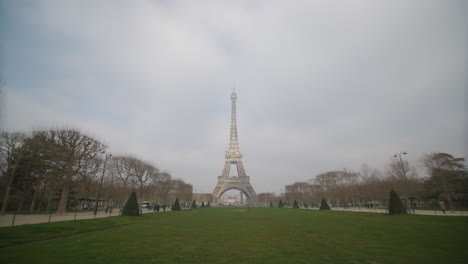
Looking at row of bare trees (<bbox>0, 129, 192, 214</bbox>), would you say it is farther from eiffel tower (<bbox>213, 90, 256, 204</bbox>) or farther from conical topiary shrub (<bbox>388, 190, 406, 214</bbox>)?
eiffel tower (<bbox>213, 90, 256, 204</bbox>)

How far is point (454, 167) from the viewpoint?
143 ft

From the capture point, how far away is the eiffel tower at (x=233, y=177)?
93.2m

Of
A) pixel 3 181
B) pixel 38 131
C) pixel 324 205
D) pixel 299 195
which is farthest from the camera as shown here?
pixel 299 195

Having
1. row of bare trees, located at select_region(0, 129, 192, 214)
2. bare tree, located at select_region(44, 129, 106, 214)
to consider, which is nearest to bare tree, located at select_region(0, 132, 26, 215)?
row of bare trees, located at select_region(0, 129, 192, 214)

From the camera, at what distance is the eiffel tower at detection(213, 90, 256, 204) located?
306 ft

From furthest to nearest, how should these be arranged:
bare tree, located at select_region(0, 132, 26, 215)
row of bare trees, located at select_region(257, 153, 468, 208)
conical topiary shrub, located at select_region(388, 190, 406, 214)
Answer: row of bare trees, located at select_region(257, 153, 468, 208) < conical topiary shrub, located at select_region(388, 190, 406, 214) < bare tree, located at select_region(0, 132, 26, 215)

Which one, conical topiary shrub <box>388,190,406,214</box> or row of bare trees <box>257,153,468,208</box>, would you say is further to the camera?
row of bare trees <box>257,153,468,208</box>

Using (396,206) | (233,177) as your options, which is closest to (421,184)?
(396,206)

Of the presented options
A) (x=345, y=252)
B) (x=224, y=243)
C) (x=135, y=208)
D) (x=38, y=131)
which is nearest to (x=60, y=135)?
(x=38, y=131)

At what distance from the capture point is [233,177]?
97.4 metres

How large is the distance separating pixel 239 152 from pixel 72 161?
76.4m

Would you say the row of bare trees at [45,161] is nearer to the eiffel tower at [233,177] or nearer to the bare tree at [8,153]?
the bare tree at [8,153]

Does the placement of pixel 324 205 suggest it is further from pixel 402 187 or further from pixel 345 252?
pixel 345 252

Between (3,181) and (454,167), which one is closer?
(3,181)
